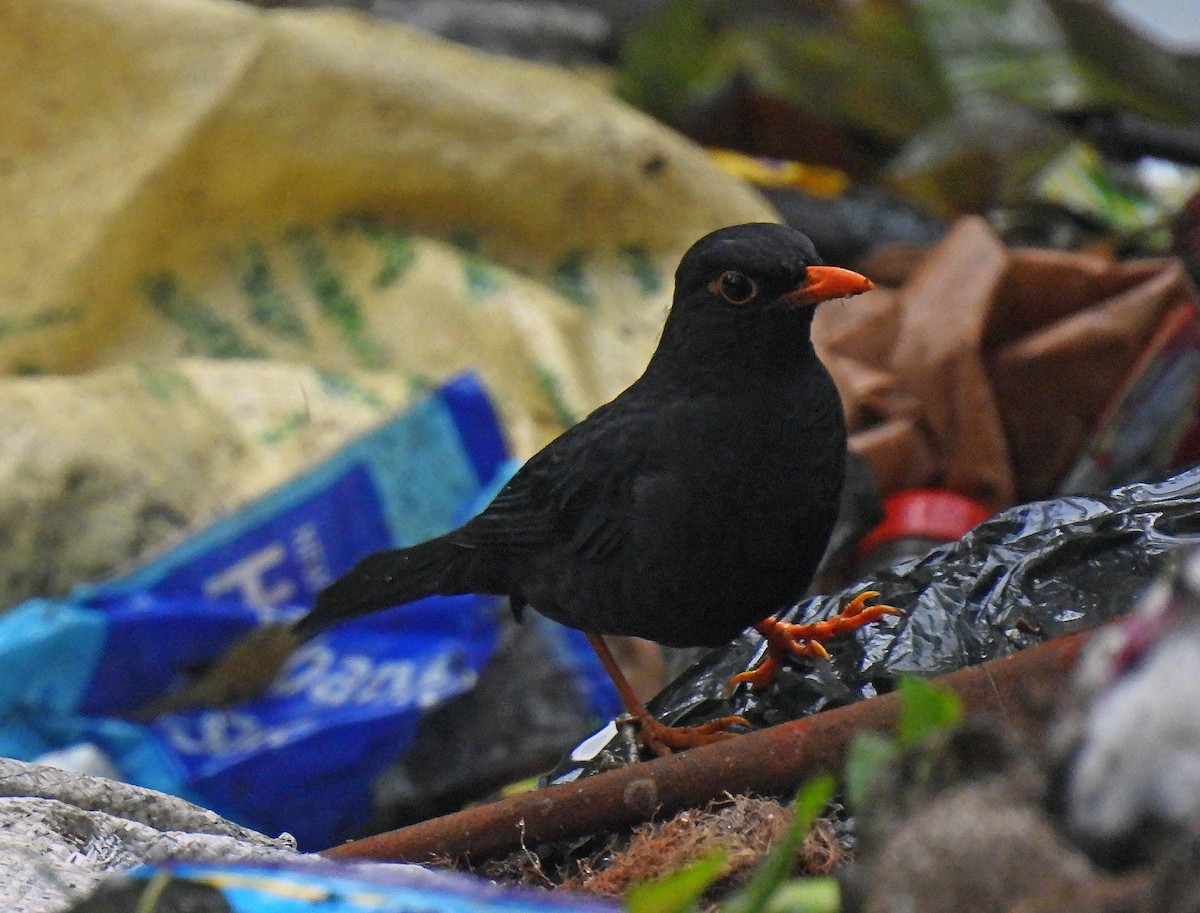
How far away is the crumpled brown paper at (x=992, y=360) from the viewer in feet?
12.2

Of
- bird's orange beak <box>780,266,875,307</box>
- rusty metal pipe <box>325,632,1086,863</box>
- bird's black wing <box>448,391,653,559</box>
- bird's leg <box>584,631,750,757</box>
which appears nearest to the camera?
rusty metal pipe <box>325,632,1086,863</box>

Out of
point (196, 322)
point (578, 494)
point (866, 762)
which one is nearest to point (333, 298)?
point (196, 322)

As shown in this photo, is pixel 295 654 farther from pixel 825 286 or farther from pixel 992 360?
pixel 992 360

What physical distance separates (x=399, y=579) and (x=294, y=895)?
59.9 inches

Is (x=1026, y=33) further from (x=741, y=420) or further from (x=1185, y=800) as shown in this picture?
(x=1185, y=800)

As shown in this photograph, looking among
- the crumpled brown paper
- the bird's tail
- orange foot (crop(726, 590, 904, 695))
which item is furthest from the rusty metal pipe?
the crumpled brown paper

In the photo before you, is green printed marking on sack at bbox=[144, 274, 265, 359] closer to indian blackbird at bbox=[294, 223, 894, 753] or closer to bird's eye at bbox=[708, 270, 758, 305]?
indian blackbird at bbox=[294, 223, 894, 753]

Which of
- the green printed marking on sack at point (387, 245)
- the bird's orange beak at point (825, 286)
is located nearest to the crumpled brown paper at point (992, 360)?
the green printed marking on sack at point (387, 245)

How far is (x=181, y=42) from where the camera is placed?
4.07 meters

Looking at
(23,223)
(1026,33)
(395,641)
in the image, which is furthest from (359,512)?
(1026,33)

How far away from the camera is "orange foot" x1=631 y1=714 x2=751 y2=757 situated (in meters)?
2.21

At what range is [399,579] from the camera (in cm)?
267

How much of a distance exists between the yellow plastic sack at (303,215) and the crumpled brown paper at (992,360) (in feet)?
2.52

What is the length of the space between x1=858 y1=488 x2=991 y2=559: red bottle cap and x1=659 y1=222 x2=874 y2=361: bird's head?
1.39 m
